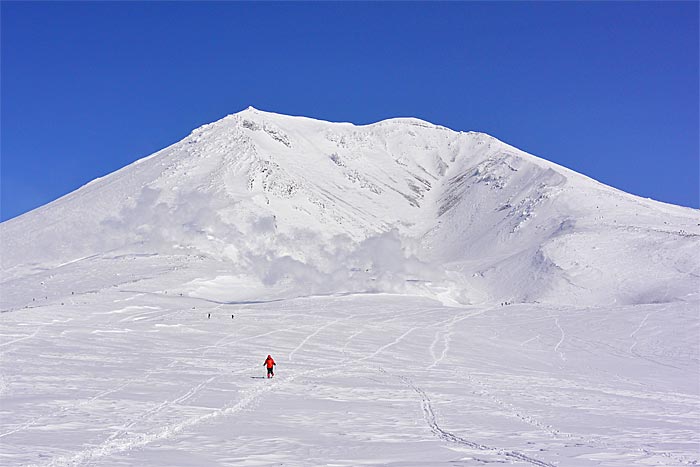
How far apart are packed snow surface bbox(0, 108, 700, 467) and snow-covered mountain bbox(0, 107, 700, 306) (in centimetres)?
66

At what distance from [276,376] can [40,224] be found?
453ft

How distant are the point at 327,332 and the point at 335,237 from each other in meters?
101

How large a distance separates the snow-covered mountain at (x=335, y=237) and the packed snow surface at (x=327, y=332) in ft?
2.16

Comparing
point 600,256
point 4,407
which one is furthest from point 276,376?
point 600,256

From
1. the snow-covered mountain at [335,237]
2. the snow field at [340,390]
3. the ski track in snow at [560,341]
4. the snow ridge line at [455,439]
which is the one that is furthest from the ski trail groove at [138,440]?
the snow-covered mountain at [335,237]

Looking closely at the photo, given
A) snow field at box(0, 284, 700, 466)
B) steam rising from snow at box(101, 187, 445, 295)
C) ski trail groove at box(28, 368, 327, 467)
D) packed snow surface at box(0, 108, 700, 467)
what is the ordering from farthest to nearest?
steam rising from snow at box(101, 187, 445, 295) < packed snow surface at box(0, 108, 700, 467) < snow field at box(0, 284, 700, 466) < ski trail groove at box(28, 368, 327, 467)

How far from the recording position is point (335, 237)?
159m

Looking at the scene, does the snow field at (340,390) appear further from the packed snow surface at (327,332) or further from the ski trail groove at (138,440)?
the packed snow surface at (327,332)

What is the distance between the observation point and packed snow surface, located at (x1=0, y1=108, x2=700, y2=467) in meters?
20.0

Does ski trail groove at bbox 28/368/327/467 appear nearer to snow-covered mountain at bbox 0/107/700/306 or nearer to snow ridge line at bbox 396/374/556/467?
snow ridge line at bbox 396/374/556/467

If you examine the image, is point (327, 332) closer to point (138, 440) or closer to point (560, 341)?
point (560, 341)

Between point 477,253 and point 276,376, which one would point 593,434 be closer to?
point 276,376

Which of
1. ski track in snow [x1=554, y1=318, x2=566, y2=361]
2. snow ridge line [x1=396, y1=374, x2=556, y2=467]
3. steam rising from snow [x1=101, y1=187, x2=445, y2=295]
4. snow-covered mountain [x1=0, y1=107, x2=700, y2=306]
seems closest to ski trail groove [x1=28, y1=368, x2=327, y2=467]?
snow ridge line [x1=396, y1=374, x2=556, y2=467]

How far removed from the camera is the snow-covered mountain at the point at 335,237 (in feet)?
396
